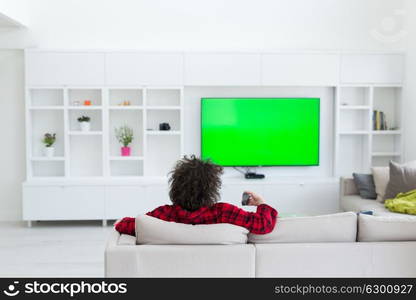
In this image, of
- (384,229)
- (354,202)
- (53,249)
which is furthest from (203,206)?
(354,202)

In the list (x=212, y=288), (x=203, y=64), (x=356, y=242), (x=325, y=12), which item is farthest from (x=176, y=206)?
(x=325, y=12)

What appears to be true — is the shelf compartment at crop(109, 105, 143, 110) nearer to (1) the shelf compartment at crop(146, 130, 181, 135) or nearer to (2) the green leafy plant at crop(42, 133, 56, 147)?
(1) the shelf compartment at crop(146, 130, 181, 135)

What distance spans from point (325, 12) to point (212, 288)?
4.84 meters

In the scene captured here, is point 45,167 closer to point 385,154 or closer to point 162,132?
point 162,132

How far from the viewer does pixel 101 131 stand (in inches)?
259

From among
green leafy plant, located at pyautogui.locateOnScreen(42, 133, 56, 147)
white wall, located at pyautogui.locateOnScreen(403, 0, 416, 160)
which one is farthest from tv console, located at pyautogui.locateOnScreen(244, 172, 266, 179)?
green leafy plant, located at pyautogui.locateOnScreen(42, 133, 56, 147)

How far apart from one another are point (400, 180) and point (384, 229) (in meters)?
2.63

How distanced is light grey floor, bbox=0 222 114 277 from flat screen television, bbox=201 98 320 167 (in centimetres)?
159

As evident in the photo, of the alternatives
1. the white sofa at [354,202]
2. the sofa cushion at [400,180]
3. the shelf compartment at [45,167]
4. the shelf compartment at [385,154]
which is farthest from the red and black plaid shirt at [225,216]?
the shelf compartment at [385,154]

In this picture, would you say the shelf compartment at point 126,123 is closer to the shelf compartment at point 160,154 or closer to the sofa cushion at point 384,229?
the shelf compartment at point 160,154

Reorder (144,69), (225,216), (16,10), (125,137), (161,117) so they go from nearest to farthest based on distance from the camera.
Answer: (225,216) < (16,10) < (144,69) < (125,137) < (161,117)

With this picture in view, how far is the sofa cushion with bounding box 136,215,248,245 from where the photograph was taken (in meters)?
2.89

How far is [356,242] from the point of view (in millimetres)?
2996

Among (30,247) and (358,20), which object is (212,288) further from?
(358,20)
